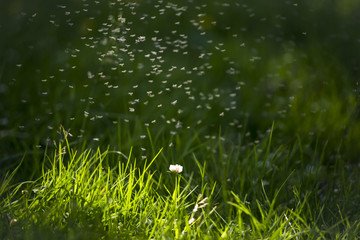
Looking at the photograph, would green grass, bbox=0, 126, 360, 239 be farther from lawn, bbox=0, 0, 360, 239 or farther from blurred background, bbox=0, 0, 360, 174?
blurred background, bbox=0, 0, 360, 174

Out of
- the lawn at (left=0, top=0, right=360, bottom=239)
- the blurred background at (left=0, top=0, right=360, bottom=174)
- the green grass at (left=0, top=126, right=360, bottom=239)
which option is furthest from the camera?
the blurred background at (left=0, top=0, right=360, bottom=174)

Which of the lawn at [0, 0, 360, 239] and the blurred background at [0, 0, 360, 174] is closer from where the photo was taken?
the lawn at [0, 0, 360, 239]

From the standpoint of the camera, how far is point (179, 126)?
2.47m

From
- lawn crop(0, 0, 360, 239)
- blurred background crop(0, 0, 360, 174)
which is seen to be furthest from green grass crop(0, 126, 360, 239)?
blurred background crop(0, 0, 360, 174)

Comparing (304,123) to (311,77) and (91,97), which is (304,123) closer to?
(311,77)

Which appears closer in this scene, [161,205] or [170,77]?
[161,205]

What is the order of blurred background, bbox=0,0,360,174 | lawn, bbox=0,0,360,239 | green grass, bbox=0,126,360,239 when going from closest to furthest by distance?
green grass, bbox=0,126,360,239
lawn, bbox=0,0,360,239
blurred background, bbox=0,0,360,174

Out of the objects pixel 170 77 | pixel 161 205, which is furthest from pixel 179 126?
pixel 161 205

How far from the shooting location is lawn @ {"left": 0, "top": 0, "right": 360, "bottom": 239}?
1.77 metres

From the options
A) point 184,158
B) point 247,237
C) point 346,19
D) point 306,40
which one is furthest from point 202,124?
point 346,19

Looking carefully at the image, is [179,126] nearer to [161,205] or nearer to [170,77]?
[170,77]

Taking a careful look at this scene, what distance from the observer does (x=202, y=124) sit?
8.57 feet

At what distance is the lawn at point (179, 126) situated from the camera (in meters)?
1.77

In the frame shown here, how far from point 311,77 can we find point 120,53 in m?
0.92
